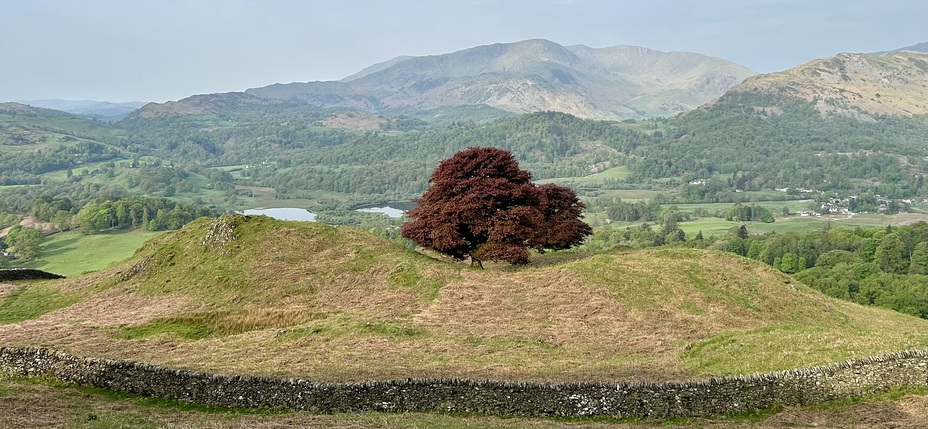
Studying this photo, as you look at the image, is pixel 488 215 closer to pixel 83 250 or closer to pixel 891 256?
pixel 891 256

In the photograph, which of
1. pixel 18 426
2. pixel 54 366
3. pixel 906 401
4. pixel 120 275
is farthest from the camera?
pixel 120 275

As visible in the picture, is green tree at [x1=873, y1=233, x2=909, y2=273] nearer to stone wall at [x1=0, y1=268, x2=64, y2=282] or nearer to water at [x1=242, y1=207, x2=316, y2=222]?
stone wall at [x1=0, y1=268, x2=64, y2=282]

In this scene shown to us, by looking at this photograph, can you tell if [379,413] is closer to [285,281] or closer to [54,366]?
[54,366]

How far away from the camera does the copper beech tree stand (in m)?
32.8

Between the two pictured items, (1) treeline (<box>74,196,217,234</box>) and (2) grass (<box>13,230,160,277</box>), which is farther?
(1) treeline (<box>74,196,217,234</box>)

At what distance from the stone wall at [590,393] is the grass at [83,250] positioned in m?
67.4

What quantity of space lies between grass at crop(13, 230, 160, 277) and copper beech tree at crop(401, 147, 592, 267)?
57328 millimetres

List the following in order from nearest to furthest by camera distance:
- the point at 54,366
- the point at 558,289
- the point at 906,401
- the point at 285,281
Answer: the point at 906,401 → the point at 54,366 → the point at 558,289 → the point at 285,281

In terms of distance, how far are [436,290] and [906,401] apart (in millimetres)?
Answer: 18280

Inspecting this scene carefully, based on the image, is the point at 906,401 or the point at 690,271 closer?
the point at 906,401

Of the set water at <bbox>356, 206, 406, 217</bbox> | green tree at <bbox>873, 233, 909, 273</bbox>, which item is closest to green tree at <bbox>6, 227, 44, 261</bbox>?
water at <bbox>356, 206, 406, 217</bbox>

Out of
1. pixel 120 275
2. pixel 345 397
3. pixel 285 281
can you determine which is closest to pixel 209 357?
pixel 345 397

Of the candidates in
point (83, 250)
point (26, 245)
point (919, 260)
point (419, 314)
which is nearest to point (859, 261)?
point (919, 260)

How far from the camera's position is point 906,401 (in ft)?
51.2
